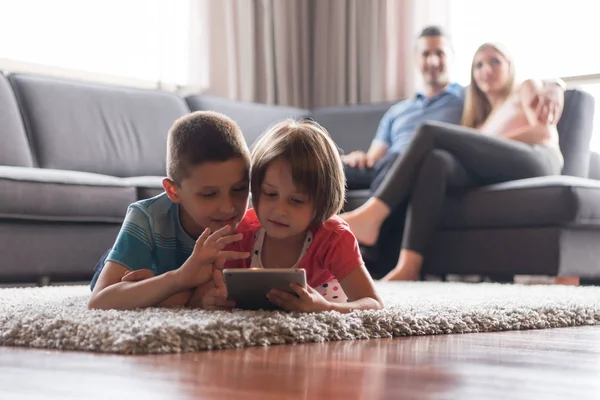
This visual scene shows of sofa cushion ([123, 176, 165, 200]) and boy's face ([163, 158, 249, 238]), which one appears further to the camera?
sofa cushion ([123, 176, 165, 200])

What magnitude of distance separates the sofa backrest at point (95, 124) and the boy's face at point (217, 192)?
6.44 ft

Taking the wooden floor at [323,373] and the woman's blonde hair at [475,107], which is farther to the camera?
the woman's blonde hair at [475,107]

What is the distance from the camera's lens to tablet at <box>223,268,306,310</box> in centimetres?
123

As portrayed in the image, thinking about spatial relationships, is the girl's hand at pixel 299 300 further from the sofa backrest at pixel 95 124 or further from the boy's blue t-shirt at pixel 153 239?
the sofa backrest at pixel 95 124

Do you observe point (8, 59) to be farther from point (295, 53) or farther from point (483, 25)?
point (483, 25)

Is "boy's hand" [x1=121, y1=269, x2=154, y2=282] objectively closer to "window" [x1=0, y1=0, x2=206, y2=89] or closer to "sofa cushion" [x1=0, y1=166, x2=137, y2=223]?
"sofa cushion" [x1=0, y1=166, x2=137, y2=223]

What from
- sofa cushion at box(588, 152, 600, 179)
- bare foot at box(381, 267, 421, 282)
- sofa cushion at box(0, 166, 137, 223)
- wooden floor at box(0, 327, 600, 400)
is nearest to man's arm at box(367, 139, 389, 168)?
bare foot at box(381, 267, 421, 282)

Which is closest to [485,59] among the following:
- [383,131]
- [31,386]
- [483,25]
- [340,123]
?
[383,131]

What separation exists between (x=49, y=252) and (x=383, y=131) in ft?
5.38

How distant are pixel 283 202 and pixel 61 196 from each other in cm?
147

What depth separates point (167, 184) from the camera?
1.49m

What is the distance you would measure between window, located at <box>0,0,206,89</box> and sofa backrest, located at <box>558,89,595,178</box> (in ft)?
6.58

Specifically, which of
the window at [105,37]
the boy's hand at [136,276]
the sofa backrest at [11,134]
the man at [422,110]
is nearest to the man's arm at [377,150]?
the man at [422,110]

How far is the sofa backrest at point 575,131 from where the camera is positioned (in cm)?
332
